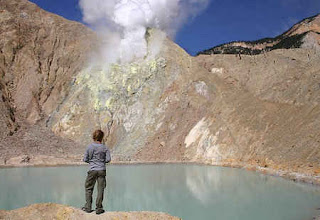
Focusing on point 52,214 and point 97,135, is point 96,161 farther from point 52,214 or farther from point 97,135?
point 52,214

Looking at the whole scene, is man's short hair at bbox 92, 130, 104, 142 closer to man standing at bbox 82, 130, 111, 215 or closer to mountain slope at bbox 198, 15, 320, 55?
man standing at bbox 82, 130, 111, 215

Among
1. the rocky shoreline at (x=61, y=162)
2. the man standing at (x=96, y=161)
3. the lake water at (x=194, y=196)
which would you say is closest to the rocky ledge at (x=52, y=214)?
the man standing at (x=96, y=161)

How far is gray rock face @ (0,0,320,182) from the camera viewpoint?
3653 cm

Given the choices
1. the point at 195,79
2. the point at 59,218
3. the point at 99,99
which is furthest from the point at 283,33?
the point at 59,218

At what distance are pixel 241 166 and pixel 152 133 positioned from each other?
47.4ft

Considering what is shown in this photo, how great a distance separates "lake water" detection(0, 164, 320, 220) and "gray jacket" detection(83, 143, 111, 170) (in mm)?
6115

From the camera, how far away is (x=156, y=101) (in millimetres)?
49500

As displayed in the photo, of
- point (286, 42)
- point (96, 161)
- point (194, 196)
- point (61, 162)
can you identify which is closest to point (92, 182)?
point (96, 161)

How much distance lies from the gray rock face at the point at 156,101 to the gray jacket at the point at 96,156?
23.4 meters

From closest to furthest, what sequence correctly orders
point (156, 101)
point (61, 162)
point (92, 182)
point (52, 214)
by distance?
point (52, 214), point (92, 182), point (61, 162), point (156, 101)

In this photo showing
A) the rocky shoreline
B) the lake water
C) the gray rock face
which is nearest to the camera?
the lake water

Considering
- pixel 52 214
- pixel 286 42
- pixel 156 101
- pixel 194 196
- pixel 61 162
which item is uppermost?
pixel 286 42

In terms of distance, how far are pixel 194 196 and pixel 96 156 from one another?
1085 cm

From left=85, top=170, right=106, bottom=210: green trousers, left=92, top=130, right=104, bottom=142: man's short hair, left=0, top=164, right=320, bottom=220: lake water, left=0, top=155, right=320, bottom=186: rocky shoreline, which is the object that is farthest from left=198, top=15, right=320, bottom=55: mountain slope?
left=85, top=170, right=106, bottom=210: green trousers
